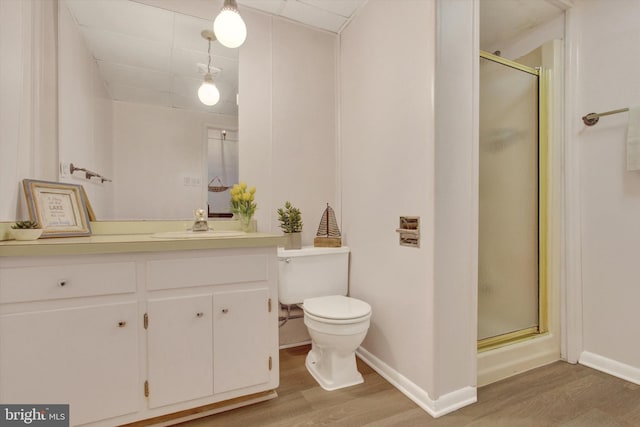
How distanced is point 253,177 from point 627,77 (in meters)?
2.34

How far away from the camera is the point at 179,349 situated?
1.27 meters

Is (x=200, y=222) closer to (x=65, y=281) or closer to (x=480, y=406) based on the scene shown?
(x=65, y=281)

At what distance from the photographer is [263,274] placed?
144 cm

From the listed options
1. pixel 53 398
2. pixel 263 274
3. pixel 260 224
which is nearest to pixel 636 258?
pixel 263 274

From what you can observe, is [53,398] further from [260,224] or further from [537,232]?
[537,232]

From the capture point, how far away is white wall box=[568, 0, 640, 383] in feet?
5.41

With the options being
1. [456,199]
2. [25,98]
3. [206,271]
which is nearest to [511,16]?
[456,199]

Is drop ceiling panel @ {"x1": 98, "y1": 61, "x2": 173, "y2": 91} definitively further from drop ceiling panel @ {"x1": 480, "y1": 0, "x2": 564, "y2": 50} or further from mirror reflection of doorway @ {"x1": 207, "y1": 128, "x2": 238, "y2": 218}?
drop ceiling panel @ {"x1": 480, "y1": 0, "x2": 564, "y2": 50}

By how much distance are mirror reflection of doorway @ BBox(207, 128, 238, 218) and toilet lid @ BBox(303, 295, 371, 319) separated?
0.79 metres

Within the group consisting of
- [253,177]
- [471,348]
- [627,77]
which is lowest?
[471,348]

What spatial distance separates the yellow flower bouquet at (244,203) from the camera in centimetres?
181

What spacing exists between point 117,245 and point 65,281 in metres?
0.22

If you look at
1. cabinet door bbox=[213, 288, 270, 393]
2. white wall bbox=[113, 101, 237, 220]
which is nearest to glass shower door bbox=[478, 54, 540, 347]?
cabinet door bbox=[213, 288, 270, 393]

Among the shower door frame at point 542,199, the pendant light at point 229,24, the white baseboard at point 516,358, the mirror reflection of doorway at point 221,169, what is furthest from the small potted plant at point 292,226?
the shower door frame at point 542,199
